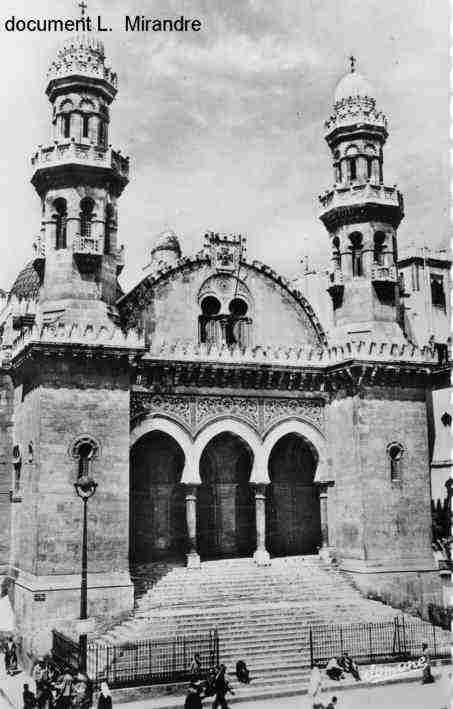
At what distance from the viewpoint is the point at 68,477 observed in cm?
2370

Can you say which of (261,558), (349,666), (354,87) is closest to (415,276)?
(354,87)

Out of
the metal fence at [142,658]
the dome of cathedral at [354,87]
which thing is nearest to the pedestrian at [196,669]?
the metal fence at [142,658]

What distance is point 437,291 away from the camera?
4450 centimetres

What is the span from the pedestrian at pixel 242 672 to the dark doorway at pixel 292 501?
315 inches

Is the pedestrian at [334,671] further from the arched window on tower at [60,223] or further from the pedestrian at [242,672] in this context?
the arched window on tower at [60,223]

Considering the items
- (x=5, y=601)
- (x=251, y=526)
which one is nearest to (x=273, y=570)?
(x=251, y=526)

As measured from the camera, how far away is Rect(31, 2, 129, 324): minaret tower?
2533cm

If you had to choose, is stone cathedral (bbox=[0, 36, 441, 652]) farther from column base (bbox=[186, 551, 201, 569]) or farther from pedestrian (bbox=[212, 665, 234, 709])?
pedestrian (bbox=[212, 665, 234, 709])

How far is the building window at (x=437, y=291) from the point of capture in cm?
4409

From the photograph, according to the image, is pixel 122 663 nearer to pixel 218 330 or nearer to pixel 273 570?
pixel 273 570

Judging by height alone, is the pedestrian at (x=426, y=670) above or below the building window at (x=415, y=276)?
below

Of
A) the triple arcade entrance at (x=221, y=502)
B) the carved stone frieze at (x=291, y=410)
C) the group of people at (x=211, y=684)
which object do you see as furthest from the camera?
the carved stone frieze at (x=291, y=410)

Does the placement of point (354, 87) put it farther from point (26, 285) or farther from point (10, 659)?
point (10, 659)

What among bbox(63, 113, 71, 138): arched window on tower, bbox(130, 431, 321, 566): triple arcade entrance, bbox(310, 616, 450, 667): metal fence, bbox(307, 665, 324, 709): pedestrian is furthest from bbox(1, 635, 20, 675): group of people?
bbox(63, 113, 71, 138): arched window on tower
